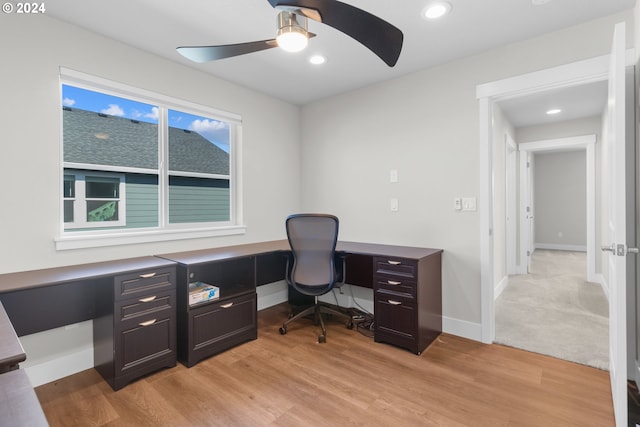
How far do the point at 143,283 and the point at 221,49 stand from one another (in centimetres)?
165

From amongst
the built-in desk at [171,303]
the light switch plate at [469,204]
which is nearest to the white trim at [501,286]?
the built-in desk at [171,303]

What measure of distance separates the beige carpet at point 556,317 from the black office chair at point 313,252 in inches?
64.0

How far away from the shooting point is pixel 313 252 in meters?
2.91

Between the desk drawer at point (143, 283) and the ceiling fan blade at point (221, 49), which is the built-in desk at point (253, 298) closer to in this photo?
the desk drawer at point (143, 283)

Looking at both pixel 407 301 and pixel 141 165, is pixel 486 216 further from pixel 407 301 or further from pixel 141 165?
pixel 141 165

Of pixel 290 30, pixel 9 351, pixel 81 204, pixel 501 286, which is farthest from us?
pixel 501 286

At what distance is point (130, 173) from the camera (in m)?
2.74

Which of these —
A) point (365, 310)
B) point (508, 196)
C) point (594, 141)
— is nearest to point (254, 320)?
point (365, 310)

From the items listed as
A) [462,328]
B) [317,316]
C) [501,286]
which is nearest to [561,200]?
[501,286]

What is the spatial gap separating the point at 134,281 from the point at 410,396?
1.99 meters

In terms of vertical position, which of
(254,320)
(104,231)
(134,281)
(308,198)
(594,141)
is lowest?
(254,320)

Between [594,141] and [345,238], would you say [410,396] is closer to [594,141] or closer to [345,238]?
[345,238]

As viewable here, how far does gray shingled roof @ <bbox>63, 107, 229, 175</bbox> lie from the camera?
2.43m

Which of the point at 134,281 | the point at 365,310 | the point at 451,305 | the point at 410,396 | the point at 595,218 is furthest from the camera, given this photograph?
the point at 595,218
